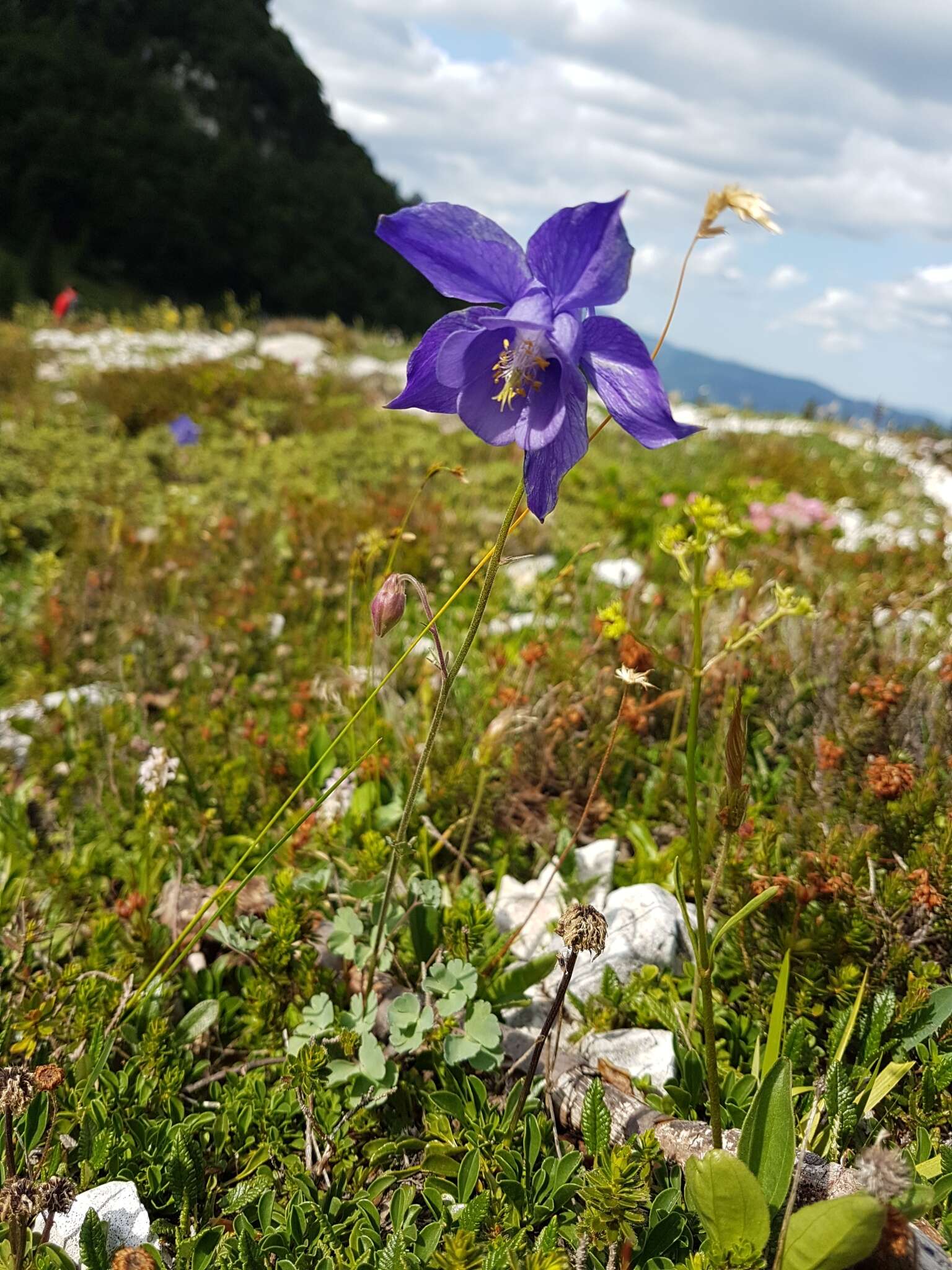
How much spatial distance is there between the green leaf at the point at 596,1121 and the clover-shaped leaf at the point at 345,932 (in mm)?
566

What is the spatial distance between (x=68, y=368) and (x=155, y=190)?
38012 millimetres

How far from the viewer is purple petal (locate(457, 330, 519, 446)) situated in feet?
4.08

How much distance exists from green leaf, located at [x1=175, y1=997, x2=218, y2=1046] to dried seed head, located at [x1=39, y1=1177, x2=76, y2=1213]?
1.61 feet

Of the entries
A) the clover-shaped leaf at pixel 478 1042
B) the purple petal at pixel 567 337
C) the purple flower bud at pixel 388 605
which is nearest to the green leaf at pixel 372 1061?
the clover-shaped leaf at pixel 478 1042

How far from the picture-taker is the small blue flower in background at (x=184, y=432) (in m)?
5.94

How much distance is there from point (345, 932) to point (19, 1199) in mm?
724

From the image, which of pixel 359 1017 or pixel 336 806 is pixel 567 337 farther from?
pixel 336 806

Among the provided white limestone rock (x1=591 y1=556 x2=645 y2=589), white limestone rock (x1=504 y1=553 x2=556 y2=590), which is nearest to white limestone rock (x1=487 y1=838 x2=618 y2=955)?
white limestone rock (x1=591 y1=556 x2=645 y2=589)

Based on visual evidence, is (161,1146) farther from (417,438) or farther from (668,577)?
(417,438)

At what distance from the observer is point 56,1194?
4.18 feet

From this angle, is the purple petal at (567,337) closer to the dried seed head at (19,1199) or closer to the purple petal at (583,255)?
the purple petal at (583,255)

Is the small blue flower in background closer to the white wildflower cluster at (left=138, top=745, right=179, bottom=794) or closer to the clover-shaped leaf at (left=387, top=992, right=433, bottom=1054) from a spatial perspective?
the white wildflower cluster at (left=138, top=745, right=179, bottom=794)

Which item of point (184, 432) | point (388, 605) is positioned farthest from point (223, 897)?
point (184, 432)

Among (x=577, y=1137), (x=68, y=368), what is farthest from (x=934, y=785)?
(x=68, y=368)
